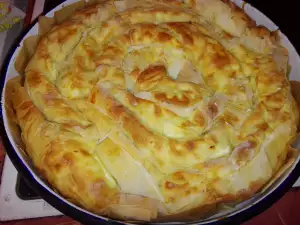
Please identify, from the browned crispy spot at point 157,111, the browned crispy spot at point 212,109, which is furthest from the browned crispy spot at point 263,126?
the browned crispy spot at point 157,111

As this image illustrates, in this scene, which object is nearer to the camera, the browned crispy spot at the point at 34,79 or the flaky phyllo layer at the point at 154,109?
the flaky phyllo layer at the point at 154,109

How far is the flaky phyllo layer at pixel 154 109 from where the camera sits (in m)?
0.98

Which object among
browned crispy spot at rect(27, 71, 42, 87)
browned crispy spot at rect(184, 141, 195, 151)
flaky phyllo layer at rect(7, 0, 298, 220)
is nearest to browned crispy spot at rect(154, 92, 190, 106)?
flaky phyllo layer at rect(7, 0, 298, 220)

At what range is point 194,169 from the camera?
39.2 inches

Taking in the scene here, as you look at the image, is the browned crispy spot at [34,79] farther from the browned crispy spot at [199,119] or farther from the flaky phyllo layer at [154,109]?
the browned crispy spot at [199,119]

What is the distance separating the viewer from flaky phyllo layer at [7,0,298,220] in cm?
98

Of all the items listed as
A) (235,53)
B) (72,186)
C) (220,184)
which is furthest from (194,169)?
(235,53)

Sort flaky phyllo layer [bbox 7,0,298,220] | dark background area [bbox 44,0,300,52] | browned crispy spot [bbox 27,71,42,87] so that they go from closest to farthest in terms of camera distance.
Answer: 1. flaky phyllo layer [bbox 7,0,298,220]
2. browned crispy spot [bbox 27,71,42,87]
3. dark background area [bbox 44,0,300,52]

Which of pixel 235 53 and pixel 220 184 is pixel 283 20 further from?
pixel 220 184

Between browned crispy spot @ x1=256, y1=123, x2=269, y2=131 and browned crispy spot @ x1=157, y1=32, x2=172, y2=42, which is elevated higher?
browned crispy spot @ x1=157, y1=32, x2=172, y2=42

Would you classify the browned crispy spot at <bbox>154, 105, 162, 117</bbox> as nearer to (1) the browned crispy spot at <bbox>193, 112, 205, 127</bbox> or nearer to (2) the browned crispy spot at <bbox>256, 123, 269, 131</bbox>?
(1) the browned crispy spot at <bbox>193, 112, 205, 127</bbox>

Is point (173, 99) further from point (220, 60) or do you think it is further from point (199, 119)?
point (220, 60)

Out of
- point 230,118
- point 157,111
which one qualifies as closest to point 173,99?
point 157,111

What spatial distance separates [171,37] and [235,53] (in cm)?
20
